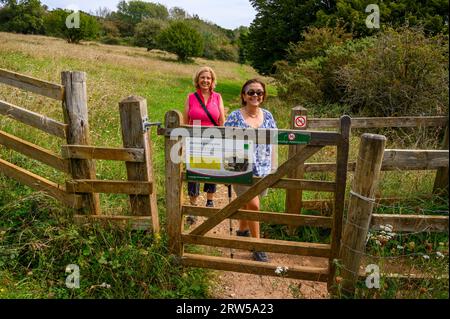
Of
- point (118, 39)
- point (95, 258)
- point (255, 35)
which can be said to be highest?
point (118, 39)

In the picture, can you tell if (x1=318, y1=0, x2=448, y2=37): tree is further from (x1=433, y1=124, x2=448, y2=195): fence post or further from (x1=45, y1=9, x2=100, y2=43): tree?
(x1=45, y1=9, x2=100, y2=43): tree

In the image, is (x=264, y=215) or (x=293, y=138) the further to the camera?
(x=264, y=215)

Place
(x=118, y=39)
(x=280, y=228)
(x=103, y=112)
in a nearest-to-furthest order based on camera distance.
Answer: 1. (x=280, y=228)
2. (x=103, y=112)
3. (x=118, y=39)

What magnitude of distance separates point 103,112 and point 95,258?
5.51m

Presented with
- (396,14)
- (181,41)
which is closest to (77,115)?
(396,14)

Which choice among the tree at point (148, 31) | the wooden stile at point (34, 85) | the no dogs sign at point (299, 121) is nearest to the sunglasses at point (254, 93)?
the no dogs sign at point (299, 121)

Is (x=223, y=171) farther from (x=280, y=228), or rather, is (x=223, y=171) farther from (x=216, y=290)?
(x=280, y=228)

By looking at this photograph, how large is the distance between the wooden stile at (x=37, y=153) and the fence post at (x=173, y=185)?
115cm

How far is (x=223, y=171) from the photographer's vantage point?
3.34 m

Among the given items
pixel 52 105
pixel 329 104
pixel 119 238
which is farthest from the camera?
pixel 329 104

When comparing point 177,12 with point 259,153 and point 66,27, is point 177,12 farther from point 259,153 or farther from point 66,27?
point 259,153

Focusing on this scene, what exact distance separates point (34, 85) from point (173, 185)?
1936 millimetres

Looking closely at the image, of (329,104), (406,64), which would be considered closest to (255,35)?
(329,104)

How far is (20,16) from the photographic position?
138 ft
